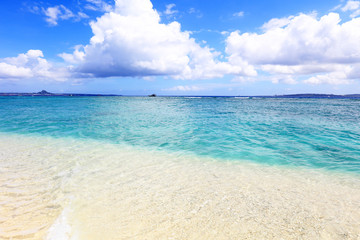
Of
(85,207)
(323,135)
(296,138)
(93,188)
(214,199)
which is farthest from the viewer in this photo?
(323,135)

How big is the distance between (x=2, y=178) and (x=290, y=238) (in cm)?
941

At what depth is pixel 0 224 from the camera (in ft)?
14.3

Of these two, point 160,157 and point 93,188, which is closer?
point 93,188

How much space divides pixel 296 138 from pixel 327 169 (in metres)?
6.55

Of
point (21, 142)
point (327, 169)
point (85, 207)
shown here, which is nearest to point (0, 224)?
point (85, 207)

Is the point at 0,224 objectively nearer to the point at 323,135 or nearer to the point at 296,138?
the point at 296,138

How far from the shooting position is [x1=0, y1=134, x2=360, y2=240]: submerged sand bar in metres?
4.34

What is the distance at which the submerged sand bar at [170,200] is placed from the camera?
4336 mm

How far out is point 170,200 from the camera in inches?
223

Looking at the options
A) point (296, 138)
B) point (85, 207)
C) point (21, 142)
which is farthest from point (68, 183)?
point (296, 138)

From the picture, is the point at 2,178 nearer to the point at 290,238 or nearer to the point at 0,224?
the point at 0,224

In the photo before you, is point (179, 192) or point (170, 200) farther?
point (179, 192)

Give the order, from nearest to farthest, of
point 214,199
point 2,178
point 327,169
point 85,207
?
point 85,207, point 214,199, point 2,178, point 327,169

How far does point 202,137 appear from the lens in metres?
14.4
